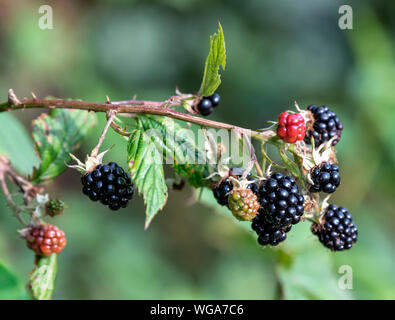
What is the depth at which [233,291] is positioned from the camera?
5945 mm

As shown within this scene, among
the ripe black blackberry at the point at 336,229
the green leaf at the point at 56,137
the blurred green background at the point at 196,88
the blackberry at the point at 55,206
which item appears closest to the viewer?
the ripe black blackberry at the point at 336,229

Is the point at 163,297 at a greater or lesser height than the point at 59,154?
lesser

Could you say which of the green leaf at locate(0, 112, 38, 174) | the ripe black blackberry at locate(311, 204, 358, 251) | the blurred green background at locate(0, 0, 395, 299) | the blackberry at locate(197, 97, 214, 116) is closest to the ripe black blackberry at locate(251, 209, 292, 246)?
the ripe black blackberry at locate(311, 204, 358, 251)

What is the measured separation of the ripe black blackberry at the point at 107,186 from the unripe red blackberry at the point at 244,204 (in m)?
0.51

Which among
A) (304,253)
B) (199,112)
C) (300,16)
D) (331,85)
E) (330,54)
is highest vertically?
(300,16)

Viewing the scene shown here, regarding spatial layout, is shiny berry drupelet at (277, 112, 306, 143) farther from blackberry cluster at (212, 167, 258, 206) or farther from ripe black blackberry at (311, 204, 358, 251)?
ripe black blackberry at (311, 204, 358, 251)

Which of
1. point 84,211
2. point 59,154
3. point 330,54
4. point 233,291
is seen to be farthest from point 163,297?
point 330,54

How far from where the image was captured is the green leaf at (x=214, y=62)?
2070 mm

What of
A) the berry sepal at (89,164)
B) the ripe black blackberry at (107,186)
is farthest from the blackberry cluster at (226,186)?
the berry sepal at (89,164)

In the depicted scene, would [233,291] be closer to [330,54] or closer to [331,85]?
[331,85]

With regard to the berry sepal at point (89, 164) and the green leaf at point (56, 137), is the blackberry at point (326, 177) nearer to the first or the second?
the berry sepal at point (89, 164)

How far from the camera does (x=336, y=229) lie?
2262 mm

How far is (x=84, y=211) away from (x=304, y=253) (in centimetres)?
333

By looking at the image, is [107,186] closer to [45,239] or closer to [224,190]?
[224,190]
